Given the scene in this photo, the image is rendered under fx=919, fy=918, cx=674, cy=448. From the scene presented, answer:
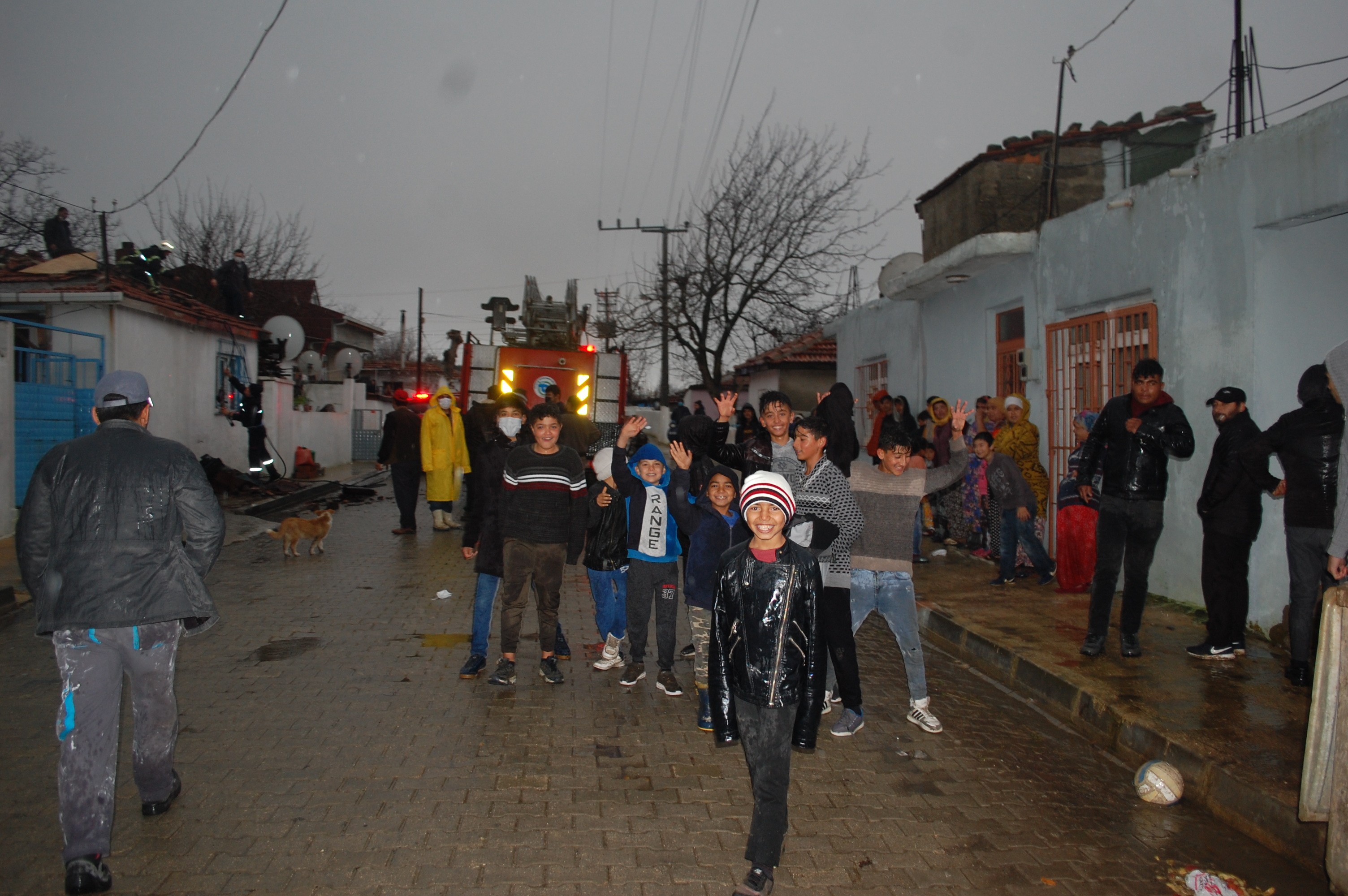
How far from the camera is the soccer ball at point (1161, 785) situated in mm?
4375

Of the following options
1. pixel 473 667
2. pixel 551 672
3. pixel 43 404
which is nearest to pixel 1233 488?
pixel 551 672

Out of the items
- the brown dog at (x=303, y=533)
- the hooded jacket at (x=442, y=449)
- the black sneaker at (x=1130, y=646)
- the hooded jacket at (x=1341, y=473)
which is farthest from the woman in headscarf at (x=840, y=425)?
the brown dog at (x=303, y=533)

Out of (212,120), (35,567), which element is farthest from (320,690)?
(212,120)

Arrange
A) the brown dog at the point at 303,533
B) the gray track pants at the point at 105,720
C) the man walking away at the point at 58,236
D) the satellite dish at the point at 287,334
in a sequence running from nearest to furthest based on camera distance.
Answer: the gray track pants at the point at 105,720 → the brown dog at the point at 303,533 → the man walking away at the point at 58,236 → the satellite dish at the point at 287,334

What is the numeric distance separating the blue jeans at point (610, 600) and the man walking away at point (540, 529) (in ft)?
1.05

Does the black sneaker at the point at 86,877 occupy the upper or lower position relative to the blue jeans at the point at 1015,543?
lower

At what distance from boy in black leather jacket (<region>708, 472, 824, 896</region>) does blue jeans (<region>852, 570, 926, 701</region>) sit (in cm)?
170

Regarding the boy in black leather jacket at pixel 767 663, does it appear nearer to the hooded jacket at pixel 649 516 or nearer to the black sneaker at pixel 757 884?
the black sneaker at pixel 757 884

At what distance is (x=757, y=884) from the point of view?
3.28 meters

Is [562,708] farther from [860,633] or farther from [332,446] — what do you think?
[332,446]

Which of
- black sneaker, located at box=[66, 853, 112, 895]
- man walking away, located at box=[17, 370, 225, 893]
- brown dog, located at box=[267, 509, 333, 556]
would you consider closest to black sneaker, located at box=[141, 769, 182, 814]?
man walking away, located at box=[17, 370, 225, 893]

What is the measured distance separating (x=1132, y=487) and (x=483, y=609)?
14.2 feet

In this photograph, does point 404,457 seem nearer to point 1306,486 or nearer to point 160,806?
point 160,806

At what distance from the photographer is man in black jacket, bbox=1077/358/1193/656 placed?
6.02 meters
